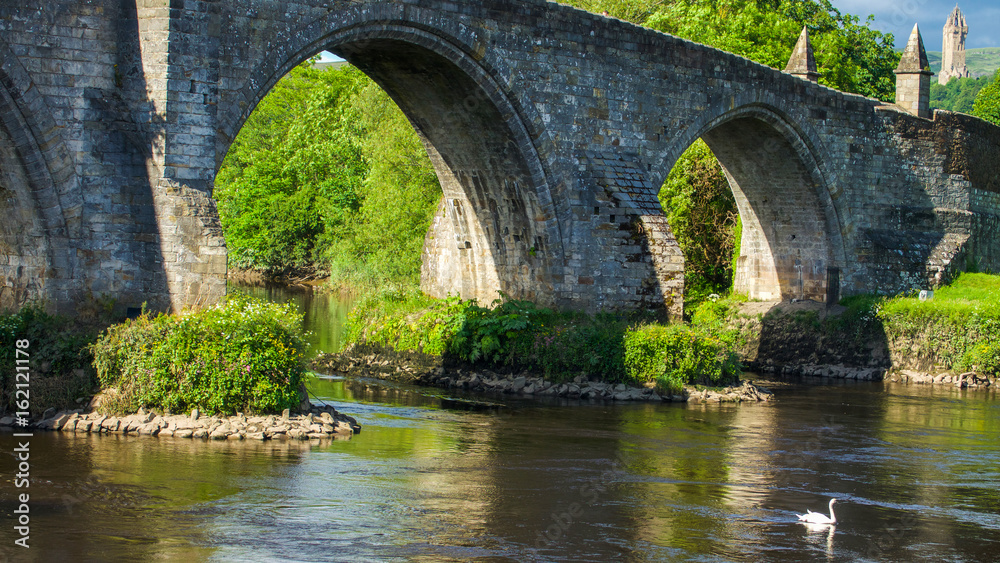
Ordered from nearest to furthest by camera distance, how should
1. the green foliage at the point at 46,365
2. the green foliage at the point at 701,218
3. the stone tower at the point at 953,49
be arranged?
the green foliage at the point at 46,365 → the green foliage at the point at 701,218 → the stone tower at the point at 953,49

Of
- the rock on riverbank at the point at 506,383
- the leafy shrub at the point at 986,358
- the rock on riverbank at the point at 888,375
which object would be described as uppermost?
the leafy shrub at the point at 986,358

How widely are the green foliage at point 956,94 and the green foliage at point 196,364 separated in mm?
71514

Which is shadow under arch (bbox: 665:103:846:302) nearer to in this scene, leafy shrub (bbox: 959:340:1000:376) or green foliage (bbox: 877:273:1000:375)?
green foliage (bbox: 877:273:1000:375)

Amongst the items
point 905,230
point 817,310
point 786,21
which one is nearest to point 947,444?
point 817,310

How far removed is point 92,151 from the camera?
36.5 ft

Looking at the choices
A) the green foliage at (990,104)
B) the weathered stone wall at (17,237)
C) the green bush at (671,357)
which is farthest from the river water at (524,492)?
the green foliage at (990,104)

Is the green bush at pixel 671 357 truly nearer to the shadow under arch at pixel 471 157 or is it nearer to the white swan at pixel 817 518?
the shadow under arch at pixel 471 157

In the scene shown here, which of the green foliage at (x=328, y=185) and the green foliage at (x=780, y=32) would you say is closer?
the green foliage at (x=780, y=32)

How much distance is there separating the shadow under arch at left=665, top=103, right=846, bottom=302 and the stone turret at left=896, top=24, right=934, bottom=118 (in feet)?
9.25

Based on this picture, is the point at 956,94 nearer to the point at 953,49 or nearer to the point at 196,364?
the point at 953,49

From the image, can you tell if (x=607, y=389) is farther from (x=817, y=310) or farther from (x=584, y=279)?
(x=817, y=310)

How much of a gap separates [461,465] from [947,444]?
18.6 feet

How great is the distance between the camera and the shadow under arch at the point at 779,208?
19109mm

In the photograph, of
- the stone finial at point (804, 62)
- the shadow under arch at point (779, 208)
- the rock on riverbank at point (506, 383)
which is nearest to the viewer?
the rock on riverbank at point (506, 383)
